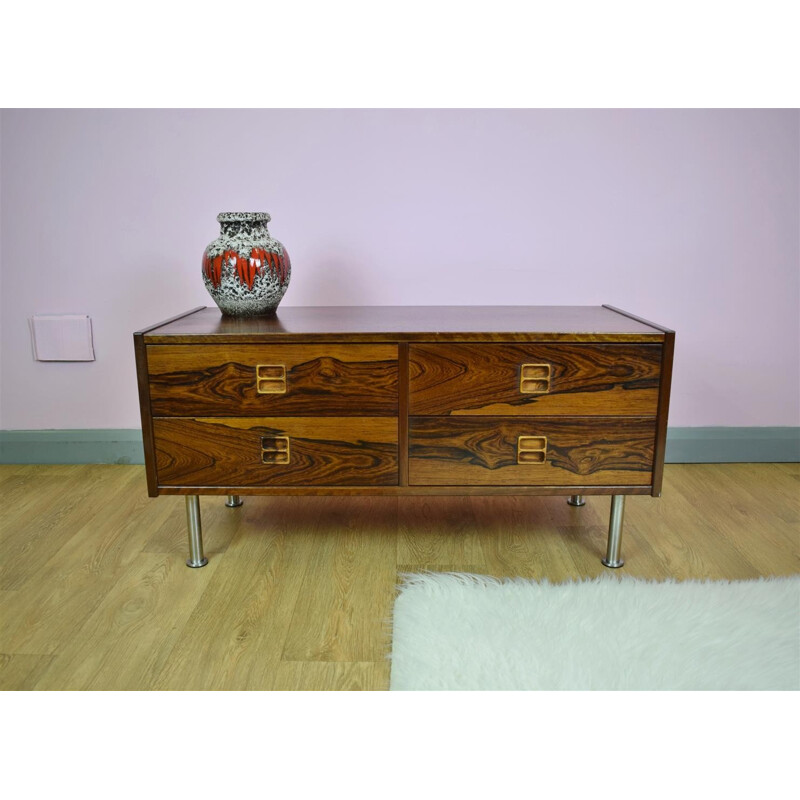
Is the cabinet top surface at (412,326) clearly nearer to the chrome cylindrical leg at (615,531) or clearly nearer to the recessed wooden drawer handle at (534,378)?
the recessed wooden drawer handle at (534,378)

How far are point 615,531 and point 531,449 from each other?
0.92 ft

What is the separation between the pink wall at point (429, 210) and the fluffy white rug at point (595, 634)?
915 mm

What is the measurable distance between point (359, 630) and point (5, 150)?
1.70m

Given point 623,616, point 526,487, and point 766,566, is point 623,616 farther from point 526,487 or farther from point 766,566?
point 766,566

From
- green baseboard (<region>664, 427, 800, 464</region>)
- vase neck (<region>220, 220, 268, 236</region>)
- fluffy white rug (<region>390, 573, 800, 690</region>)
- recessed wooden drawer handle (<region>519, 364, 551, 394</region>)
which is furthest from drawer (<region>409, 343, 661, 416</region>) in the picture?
green baseboard (<region>664, 427, 800, 464</region>)

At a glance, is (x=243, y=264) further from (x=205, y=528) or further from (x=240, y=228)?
(x=205, y=528)

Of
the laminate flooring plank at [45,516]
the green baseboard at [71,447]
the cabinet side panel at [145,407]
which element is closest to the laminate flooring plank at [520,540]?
the cabinet side panel at [145,407]

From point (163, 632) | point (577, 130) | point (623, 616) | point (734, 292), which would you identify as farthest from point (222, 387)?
point (734, 292)

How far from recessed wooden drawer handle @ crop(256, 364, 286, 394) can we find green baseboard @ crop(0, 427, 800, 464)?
96 centimetres

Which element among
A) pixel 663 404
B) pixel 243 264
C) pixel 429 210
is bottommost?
pixel 663 404

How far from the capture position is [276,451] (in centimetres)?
146

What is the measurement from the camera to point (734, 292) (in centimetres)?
212

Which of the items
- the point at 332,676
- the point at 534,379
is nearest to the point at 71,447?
the point at 332,676

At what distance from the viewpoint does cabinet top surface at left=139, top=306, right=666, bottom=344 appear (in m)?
1.38
